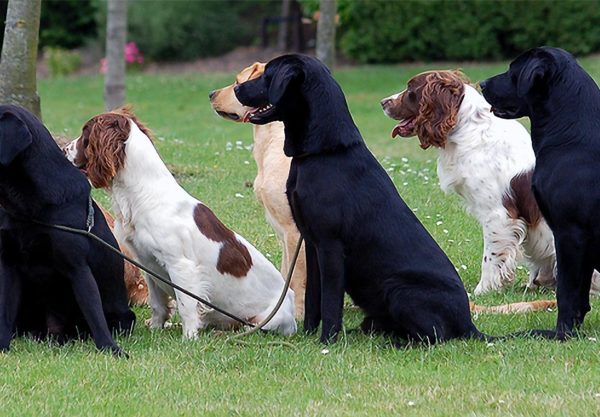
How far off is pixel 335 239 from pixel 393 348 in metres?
0.73

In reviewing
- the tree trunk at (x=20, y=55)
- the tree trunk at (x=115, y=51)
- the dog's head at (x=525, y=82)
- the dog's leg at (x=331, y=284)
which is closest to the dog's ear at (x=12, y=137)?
the dog's leg at (x=331, y=284)

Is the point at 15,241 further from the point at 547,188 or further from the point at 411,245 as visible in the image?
the point at 547,188

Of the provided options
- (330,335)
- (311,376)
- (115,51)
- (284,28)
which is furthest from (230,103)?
(284,28)

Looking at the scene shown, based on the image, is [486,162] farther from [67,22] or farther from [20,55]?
[67,22]

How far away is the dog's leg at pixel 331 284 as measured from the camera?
6395 mm

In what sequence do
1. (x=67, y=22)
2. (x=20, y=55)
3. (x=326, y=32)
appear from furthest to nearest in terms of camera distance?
(x=67, y=22)
(x=326, y=32)
(x=20, y=55)

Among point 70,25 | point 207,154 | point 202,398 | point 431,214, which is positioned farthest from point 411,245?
point 70,25

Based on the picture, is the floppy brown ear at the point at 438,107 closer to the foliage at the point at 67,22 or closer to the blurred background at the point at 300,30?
the blurred background at the point at 300,30

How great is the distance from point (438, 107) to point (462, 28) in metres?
19.6

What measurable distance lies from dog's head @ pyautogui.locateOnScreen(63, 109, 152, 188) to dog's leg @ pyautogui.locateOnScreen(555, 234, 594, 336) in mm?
2757

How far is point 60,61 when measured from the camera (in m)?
31.7

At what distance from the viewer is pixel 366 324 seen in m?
6.71

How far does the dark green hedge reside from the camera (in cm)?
2627

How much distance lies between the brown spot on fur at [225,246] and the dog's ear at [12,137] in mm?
1313
